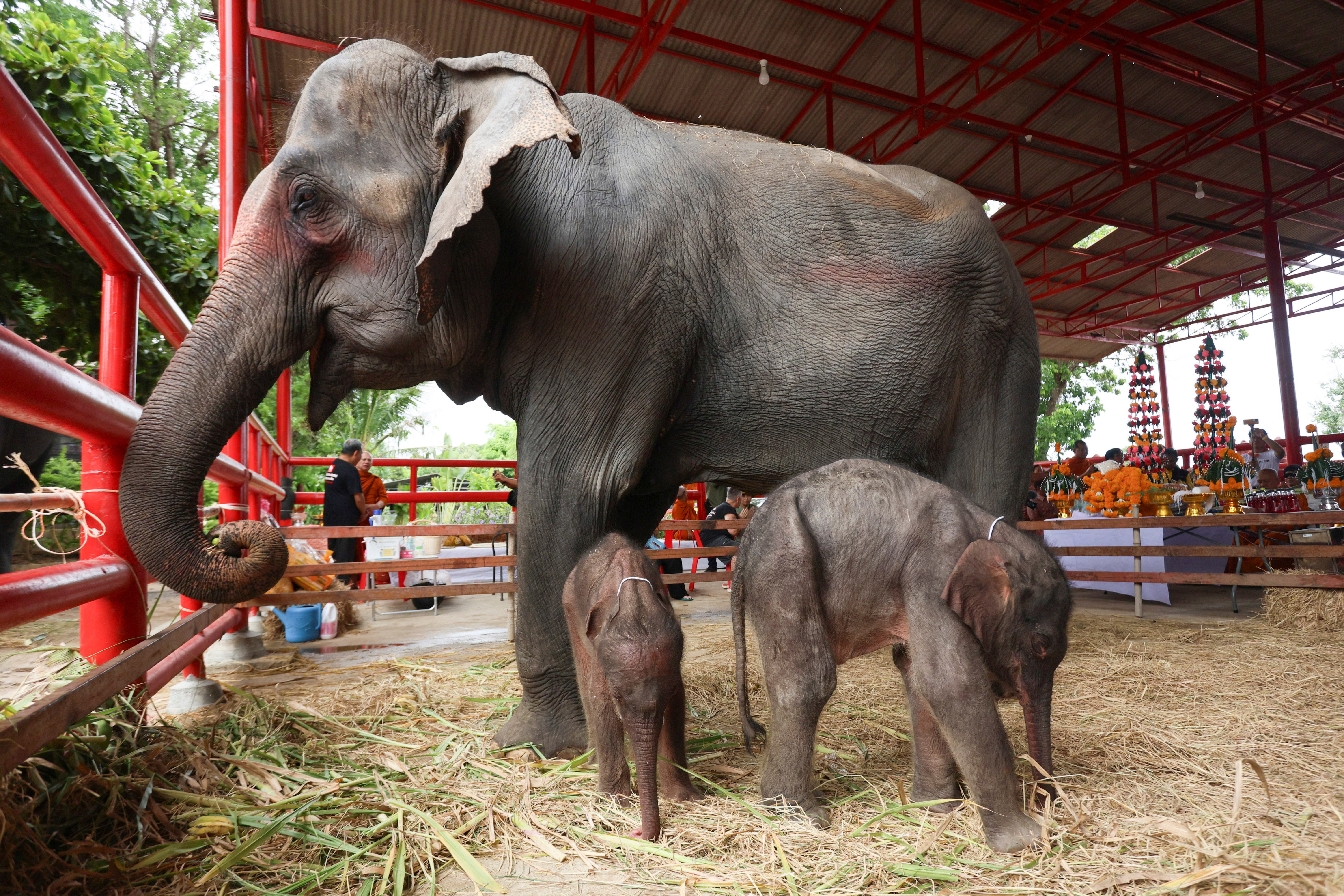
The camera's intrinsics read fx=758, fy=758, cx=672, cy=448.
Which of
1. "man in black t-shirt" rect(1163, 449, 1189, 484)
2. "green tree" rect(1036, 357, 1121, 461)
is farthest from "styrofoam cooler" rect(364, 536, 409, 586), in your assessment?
"green tree" rect(1036, 357, 1121, 461)

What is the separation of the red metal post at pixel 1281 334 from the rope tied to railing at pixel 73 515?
19735 mm

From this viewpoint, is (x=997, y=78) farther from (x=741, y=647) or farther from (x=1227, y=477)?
(x=741, y=647)

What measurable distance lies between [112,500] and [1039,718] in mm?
2552

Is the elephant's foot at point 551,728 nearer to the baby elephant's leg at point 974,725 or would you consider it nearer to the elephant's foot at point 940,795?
the elephant's foot at point 940,795

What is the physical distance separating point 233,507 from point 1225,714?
4.25 metres

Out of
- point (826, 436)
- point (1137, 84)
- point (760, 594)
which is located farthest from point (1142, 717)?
point (1137, 84)

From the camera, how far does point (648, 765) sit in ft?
5.95

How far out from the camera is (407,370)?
7.48 feet

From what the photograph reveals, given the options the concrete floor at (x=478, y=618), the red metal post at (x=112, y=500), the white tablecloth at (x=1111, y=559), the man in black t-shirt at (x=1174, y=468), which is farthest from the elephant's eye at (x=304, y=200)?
the man in black t-shirt at (x=1174, y=468)

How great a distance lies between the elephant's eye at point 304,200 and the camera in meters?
2.12

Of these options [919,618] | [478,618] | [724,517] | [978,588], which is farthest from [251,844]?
[724,517]

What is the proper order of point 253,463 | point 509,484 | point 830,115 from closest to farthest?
point 253,463 → point 509,484 → point 830,115

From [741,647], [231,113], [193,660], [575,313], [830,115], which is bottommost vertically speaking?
[193,660]

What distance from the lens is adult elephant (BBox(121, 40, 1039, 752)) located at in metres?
2.05
